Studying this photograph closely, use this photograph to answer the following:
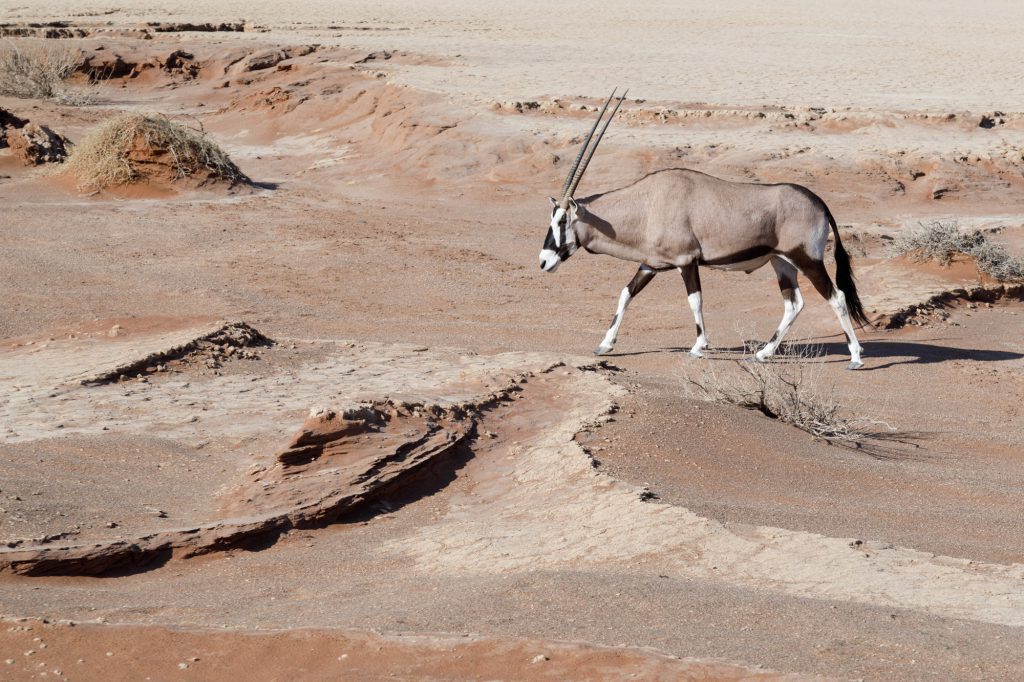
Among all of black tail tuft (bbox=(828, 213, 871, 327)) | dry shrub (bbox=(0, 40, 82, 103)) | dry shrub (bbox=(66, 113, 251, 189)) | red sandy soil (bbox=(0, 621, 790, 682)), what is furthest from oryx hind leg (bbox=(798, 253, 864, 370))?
dry shrub (bbox=(0, 40, 82, 103))

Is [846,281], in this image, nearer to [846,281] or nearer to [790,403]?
[846,281]

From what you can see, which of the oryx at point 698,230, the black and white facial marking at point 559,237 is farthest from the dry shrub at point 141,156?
the oryx at point 698,230

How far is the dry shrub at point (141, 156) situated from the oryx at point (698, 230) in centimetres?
947

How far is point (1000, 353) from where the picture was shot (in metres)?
12.1

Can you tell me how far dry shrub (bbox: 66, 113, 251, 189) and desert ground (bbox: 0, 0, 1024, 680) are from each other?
0.94 feet

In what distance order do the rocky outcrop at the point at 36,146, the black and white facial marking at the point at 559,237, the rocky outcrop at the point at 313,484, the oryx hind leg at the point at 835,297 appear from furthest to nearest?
the rocky outcrop at the point at 36,146 < the black and white facial marking at the point at 559,237 < the oryx hind leg at the point at 835,297 < the rocky outcrop at the point at 313,484

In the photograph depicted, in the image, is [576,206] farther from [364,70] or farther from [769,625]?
[364,70]

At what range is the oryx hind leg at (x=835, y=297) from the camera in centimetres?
1105

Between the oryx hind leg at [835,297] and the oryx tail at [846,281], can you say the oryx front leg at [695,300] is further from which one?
the oryx tail at [846,281]

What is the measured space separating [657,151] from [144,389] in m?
13.8

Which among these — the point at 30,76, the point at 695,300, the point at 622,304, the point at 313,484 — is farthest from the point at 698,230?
the point at 30,76

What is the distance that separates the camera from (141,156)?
18.8m

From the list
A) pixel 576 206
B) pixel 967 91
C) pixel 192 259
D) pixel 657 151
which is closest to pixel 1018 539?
pixel 576 206

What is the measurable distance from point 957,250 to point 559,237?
627cm
